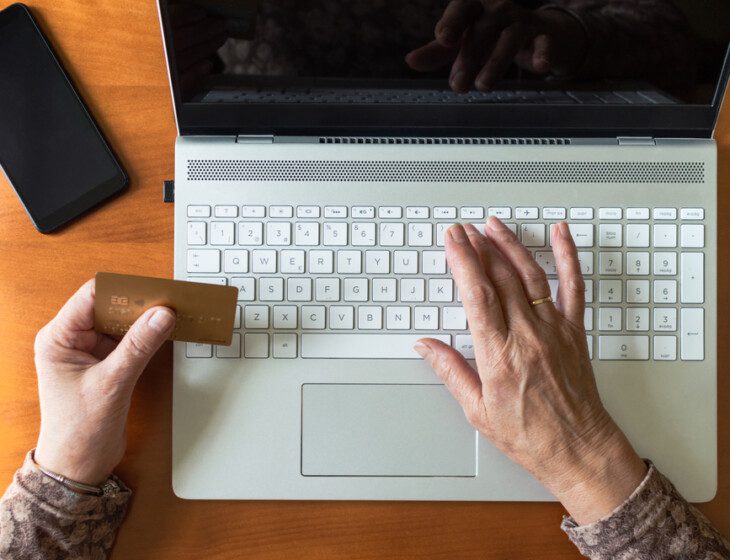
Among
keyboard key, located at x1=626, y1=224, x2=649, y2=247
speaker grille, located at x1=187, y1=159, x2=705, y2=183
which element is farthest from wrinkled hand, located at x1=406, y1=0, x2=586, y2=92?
keyboard key, located at x1=626, y1=224, x2=649, y2=247

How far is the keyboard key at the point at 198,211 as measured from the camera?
0.77 m

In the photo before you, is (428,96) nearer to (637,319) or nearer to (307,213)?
(307,213)

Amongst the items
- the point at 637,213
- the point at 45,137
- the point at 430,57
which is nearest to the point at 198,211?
the point at 45,137

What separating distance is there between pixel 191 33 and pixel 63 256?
36 cm

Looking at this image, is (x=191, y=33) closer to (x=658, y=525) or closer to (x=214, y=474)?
(x=214, y=474)

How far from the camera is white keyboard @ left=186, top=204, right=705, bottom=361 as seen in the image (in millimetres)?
760

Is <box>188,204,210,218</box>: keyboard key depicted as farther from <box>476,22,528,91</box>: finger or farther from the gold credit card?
<box>476,22,528,91</box>: finger

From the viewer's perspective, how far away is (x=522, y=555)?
797 millimetres

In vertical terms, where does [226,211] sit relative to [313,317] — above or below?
above

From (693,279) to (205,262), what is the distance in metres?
0.63

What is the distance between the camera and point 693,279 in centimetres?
76

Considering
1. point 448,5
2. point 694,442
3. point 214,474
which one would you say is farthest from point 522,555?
point 448,5

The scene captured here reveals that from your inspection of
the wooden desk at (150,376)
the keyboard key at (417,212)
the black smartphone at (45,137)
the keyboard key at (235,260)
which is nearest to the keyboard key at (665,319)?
the wooden desk at (150,376)

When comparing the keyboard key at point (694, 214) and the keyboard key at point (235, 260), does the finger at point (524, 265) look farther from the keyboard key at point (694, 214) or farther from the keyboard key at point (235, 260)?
the keyboard key at point (235, 260)
